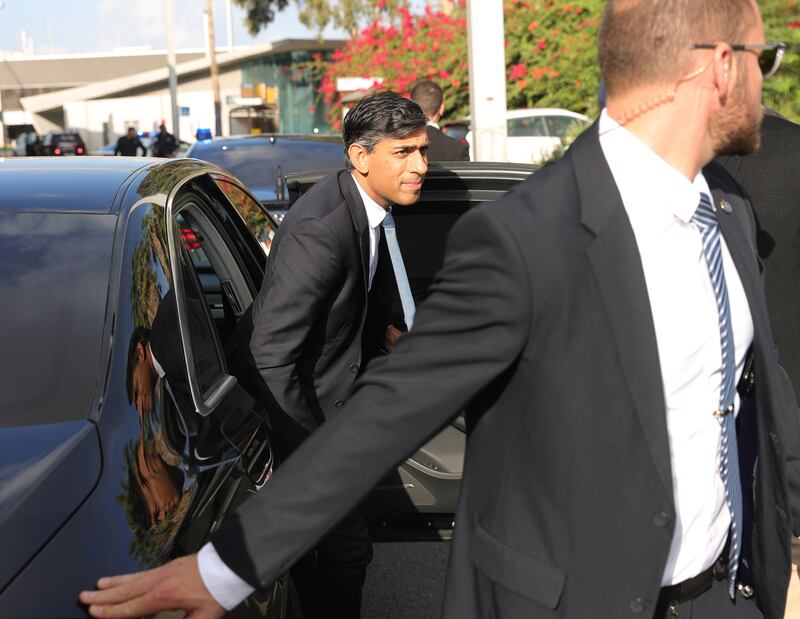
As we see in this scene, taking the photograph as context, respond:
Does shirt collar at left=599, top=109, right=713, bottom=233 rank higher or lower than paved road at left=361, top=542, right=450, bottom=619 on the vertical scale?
higher

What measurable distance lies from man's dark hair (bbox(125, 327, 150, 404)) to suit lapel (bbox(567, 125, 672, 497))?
1.11 m

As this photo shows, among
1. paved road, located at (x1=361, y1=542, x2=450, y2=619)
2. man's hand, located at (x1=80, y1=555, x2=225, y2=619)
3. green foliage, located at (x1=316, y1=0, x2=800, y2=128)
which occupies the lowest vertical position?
paved road, located at (x1=361, y1=542, x2=450, y2=619)

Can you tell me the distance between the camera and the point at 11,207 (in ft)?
10.3

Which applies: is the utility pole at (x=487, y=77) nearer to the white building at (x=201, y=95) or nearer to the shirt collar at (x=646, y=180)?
the shirt collar at (x=646, y=180)

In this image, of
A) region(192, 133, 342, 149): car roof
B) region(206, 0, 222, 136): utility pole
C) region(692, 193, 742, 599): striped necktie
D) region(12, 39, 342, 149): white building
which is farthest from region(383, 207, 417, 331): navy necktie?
region(12, 39, 342, 149): white building

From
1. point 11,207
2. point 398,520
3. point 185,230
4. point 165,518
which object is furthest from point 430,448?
point 165,518

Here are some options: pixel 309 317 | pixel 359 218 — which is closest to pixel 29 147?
pixel 359 218

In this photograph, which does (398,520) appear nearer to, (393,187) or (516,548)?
(393,187)

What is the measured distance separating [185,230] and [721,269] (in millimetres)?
2883

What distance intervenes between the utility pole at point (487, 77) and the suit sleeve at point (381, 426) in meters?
6.57

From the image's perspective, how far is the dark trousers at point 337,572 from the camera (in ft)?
11.9

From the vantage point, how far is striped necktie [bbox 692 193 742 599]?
6.71 feet

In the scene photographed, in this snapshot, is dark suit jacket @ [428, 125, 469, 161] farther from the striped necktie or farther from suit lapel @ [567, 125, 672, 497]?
suit lapel @ [567, 125, 672, 497]

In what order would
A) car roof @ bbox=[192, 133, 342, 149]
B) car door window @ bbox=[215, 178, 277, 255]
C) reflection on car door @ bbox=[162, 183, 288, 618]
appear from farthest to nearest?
1. car roof @ bbox=[192, 133, 342, 149]
2. car door window @ bbox=[215, 178, 277, 255]
3. reflection on car door @ bbox=[162, 183, 288, 618]
